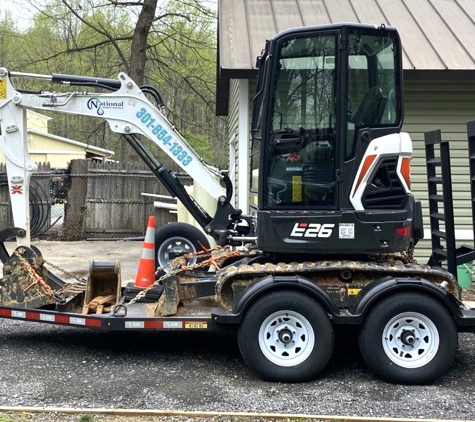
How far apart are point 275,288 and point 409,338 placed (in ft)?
4.11

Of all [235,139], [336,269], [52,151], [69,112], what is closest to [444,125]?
[235,139]

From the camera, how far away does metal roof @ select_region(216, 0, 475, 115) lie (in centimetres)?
807

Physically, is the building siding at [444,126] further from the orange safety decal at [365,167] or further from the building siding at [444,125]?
the orange safety decal at [365,167]

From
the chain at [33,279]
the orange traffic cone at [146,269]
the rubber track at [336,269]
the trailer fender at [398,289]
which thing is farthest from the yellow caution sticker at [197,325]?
the chain at [33,279]

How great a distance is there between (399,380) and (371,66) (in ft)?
9.14

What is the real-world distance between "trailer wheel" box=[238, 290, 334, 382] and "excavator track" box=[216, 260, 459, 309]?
0.23 m

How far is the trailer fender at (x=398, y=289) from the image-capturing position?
4.81 m

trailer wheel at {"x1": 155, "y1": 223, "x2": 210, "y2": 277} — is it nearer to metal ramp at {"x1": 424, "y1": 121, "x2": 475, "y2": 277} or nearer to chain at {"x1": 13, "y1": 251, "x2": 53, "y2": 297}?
chain at {"x1": 13, "y1": 251, "x2": 53, "y2": 297}

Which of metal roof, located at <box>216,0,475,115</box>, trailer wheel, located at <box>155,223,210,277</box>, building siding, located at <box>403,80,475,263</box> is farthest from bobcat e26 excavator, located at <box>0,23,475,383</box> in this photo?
building siding, located at <box>403,80,475,263</box>

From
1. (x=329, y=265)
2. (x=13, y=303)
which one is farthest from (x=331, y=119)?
(x=13, y=303)

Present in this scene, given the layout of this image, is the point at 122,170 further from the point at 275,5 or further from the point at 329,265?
the point at 329,265

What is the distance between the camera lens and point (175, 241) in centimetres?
751

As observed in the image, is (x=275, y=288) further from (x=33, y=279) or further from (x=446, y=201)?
(x=33, y=279)

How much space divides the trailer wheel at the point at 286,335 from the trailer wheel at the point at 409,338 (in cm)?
40
